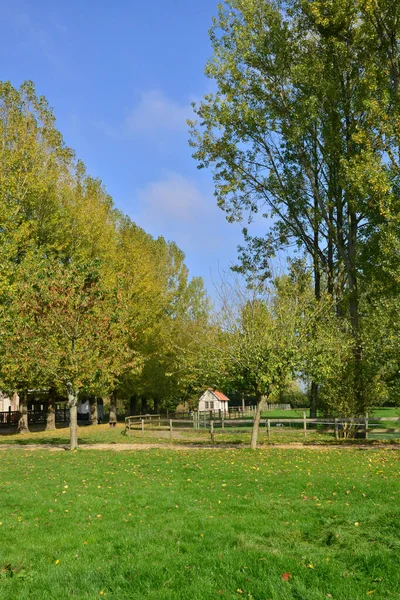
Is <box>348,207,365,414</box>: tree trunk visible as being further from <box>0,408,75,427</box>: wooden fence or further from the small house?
the small house

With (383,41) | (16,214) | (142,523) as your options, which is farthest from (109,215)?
(142,523)

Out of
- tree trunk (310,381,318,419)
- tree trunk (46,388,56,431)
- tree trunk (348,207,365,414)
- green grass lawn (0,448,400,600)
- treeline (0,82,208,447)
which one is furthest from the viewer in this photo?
tree trunk (46,388,56,431)

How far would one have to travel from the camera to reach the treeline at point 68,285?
61.5 ft

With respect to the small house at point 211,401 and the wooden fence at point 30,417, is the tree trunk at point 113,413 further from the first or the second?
the small house at point 211,401

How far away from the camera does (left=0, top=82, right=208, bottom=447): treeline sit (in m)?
18.8

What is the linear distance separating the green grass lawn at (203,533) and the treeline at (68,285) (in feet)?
22.8

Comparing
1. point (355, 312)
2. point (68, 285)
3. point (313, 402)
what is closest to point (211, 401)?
point (313, 402)

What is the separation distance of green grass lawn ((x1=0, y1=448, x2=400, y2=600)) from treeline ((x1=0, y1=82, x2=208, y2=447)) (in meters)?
6.94

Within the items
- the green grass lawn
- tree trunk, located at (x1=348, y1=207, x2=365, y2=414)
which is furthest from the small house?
the green grass lawn

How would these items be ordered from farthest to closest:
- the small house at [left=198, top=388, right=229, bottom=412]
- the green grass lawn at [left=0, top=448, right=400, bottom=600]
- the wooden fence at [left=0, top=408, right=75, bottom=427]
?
the small house at [left=198, top=388, right=229, bottom=412] < the wooden fence at [left=0, top=408, right=75, bottom=427] < the green grass lawn at [left=0, top=448, right=400, bottom=600]

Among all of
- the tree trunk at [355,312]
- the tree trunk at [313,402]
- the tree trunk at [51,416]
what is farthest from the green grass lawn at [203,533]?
the tree trunk at [51,416]

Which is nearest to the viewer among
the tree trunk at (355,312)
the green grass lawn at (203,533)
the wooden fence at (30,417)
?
the green grass lawn at (203,533)

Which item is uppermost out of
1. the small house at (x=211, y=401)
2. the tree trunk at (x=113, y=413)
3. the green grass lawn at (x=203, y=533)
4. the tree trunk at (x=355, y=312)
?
the tree trunk at (x=355, y=312)

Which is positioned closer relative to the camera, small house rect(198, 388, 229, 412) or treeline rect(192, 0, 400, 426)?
treeline rect(192, 0, 400, 426)
